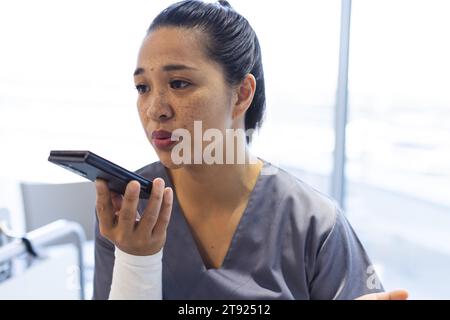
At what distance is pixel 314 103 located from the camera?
69.1 inches

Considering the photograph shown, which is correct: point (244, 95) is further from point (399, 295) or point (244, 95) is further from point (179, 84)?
point (399, 295)

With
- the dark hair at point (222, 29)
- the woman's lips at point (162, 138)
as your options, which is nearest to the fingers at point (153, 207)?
the woman's lips at point (162, 138)

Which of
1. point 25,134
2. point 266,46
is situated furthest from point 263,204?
point 25,134

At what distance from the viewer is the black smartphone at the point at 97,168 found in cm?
48

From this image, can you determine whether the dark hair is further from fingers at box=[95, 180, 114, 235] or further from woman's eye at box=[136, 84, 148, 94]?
fingers at box=[95, 180, 114, 235]

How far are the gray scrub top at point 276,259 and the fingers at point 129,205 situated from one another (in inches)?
6.2

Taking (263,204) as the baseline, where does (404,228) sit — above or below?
below

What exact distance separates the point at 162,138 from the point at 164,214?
13 cm

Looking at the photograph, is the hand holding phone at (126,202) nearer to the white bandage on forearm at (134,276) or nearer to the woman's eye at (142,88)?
the white bandage on forearm at (134,276)
